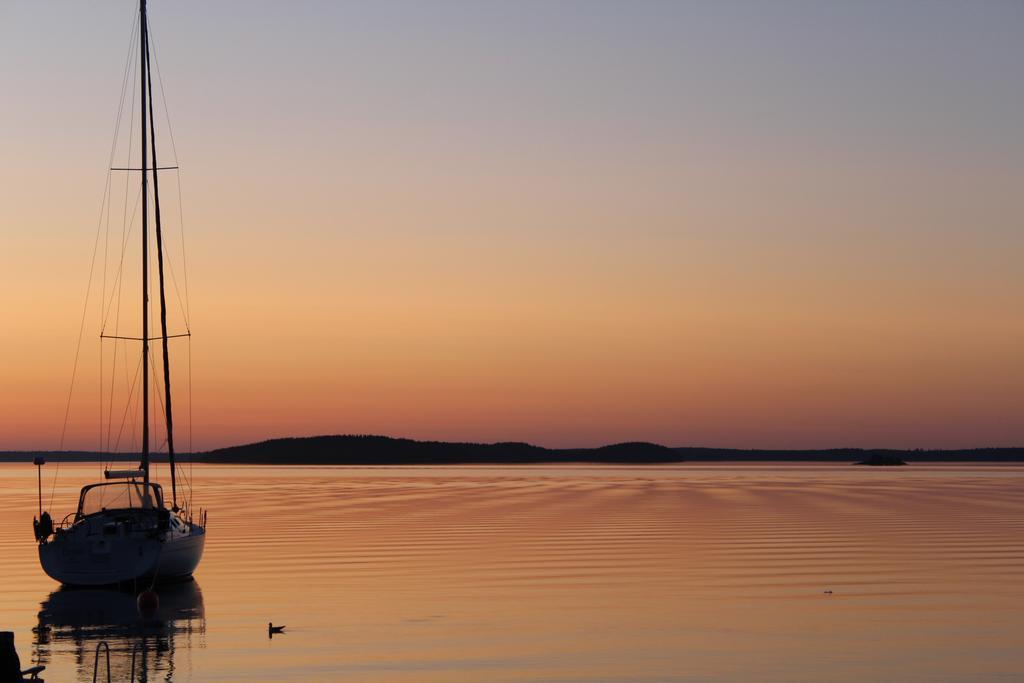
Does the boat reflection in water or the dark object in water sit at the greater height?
the dark object in water

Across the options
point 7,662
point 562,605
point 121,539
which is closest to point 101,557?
point 121,539

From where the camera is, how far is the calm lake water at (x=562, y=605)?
87.9ft

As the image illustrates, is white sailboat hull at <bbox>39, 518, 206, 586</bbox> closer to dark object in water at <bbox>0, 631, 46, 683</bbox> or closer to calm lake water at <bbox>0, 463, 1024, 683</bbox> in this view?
calm lake water at <bbox>0, 463, 1024, 683</bbox>

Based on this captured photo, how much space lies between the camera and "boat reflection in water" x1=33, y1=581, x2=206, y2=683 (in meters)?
27.1

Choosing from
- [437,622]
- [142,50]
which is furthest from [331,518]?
[437,622]

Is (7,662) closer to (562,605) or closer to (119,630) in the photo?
(119,630)


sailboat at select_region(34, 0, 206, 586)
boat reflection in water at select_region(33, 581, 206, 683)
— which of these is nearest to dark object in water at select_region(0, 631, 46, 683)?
boat reflection in water at select_region(33, 581, 206, 683)

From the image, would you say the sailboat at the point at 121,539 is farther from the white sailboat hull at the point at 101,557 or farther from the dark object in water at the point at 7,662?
the dark object in water at the point at 7,662

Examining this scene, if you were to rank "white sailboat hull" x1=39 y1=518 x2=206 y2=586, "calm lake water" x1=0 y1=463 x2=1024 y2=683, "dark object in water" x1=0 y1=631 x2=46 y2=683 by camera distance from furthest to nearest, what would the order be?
"white sailboat hull" x1=39 y1=518 x2=206 y2=586
"calm lake water" x1=0 y1=463 x2=1024 y2=683
"dark object in water" x1=0 y1=631 x2=46 y2=683

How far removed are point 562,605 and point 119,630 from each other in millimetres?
11161

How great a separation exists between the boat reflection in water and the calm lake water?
0.36 feet

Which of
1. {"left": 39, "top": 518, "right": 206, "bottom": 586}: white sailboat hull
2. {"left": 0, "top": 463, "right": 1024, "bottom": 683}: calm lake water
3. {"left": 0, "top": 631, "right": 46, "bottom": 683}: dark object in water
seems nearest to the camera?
{"left": 0, "top": 631, "right": 46, "bottom": 683}: dark object in water

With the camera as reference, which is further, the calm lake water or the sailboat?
the sailboat

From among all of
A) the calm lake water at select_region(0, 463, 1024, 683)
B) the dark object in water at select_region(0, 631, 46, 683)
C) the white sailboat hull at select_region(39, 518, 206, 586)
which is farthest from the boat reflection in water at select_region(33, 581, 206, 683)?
the dark object in water at select_region(0, 631, 46, 683)
